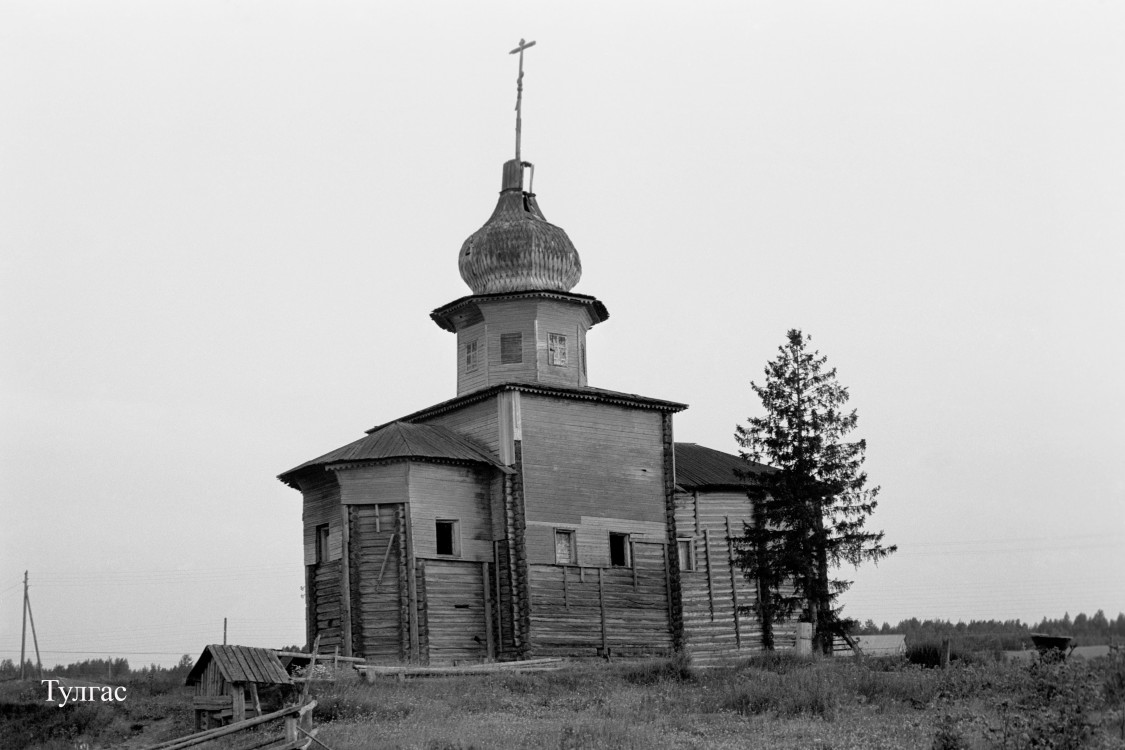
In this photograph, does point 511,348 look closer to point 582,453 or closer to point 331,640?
point 582,453

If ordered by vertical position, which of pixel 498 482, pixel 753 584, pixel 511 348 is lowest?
pixel 753 584

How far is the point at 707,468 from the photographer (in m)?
43.0

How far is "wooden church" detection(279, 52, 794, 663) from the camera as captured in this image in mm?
35938

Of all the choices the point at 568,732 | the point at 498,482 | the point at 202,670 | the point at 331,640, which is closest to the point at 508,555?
the point at 498,482

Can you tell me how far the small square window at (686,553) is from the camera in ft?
133

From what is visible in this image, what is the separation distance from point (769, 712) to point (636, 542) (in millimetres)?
13867

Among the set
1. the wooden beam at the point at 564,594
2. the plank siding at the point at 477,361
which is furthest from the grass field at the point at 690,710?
the plank siding at the point at 477,361

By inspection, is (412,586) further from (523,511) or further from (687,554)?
(687,554)

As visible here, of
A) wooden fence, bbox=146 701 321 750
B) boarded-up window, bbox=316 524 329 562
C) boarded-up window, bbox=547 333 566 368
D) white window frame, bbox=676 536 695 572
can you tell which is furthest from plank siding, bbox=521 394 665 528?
wooden fence, bbox=146 701 321 750

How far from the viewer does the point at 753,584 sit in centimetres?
4131

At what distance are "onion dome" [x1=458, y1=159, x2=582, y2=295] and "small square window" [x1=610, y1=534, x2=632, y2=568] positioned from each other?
8127 millimetres

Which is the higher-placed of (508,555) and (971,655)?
(508,555)

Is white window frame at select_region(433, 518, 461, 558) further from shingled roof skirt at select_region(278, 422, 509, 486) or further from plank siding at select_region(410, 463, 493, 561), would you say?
shingled roof skirt at select_region(278, 422, 509, 486)

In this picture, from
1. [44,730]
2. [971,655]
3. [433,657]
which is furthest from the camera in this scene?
[433,657]
